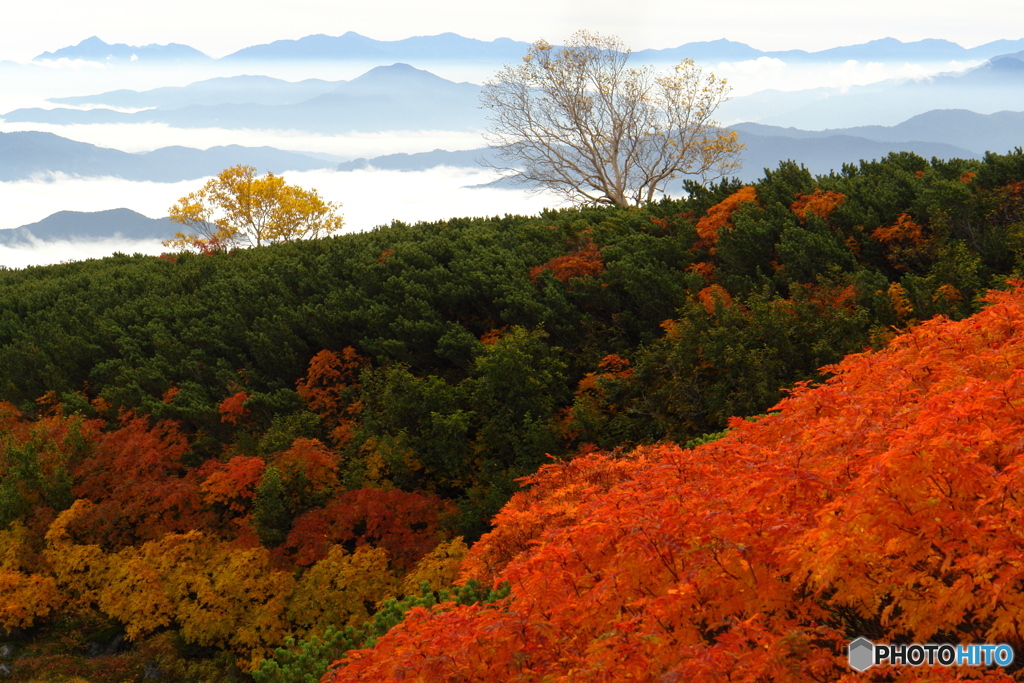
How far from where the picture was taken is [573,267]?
19.5 meters

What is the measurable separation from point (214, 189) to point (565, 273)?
35417 millimetres

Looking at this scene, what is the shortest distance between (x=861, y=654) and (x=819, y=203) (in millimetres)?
16498

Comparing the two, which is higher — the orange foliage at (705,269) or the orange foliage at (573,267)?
the orange foliage at (573,267)

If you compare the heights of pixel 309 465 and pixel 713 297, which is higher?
pixel 713 297

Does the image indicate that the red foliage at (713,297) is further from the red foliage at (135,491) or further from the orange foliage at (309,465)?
the red foliage at (135,491)

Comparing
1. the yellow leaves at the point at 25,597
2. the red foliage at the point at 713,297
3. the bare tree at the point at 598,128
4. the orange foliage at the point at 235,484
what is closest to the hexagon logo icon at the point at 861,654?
the red foliage at the point at 713,297

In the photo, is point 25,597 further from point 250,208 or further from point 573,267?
point 250,208

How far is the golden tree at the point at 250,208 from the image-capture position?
48188 millimetres

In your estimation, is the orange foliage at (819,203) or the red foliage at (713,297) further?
the orange foliage at (819,203)

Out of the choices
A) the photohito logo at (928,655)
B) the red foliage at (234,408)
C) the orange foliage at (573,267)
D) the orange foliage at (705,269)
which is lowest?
the red foliage at (234,408)

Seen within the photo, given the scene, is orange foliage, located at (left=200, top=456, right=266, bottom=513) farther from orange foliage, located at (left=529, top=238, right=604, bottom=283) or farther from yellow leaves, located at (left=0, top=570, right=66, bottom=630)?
orange foliage, located at (left=529, top=238, right=604, bottom=283)

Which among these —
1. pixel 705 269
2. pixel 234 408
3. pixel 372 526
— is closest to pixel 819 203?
pixel 705 269

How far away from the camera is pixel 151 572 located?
13445 millimetres

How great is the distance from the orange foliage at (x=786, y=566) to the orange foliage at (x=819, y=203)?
1245 cm
